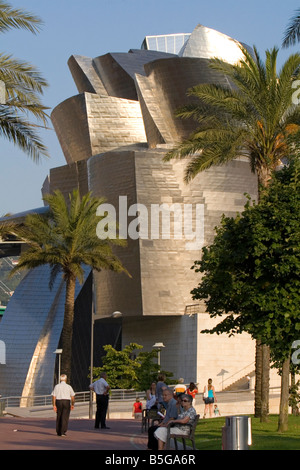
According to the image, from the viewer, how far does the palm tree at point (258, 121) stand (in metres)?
24.4

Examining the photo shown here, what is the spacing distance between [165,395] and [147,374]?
2925 cm

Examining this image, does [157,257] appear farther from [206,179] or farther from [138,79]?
[138,79]

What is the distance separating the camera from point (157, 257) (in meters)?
48.2

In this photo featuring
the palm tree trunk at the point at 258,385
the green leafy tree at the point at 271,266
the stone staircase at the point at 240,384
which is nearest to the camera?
the green leafy tree at the point at 271,266

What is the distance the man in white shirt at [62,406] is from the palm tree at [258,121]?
260 inches

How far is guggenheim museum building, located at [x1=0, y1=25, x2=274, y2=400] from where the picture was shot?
4791cm

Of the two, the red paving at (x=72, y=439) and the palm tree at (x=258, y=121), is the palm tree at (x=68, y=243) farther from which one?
the red paving at (x=72, y=439)

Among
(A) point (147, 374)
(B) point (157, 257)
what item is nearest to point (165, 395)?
(A) point (147, 374)

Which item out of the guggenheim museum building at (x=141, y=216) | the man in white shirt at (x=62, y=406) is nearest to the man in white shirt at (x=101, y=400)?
the man in white shirt at (x=62, y=406)

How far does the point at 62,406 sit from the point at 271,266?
5.39 metres

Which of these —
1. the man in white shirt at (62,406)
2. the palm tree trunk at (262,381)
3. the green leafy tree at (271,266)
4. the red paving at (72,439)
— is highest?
the green leafy tree at (271,266)

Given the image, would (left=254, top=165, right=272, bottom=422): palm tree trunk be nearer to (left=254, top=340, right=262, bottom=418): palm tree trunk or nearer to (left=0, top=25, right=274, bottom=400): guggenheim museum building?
(left=254, top=340, right=262, bottom=418): palm tree trunk

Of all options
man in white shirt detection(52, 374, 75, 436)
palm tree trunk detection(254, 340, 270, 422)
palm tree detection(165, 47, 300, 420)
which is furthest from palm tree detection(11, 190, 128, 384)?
man in white shirt detection(52, 374, 75, 436)
